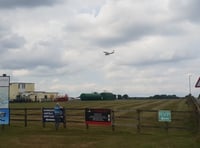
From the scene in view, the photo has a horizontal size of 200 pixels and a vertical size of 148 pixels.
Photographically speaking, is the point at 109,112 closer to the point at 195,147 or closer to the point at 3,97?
the point at 3,97

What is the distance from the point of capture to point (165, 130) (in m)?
27.2

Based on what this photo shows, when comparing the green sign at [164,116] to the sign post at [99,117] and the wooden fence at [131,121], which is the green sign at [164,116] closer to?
the wooden fence at [131,121]

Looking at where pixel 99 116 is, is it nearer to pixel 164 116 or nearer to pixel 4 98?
pixel 164 116

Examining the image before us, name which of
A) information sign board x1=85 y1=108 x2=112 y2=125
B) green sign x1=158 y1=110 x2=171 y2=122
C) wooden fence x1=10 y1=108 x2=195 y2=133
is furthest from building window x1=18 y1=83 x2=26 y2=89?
green sign x1=158 y1=110 x2=171 y2=122

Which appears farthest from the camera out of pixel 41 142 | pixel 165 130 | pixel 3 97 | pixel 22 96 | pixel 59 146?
pixel 22 96

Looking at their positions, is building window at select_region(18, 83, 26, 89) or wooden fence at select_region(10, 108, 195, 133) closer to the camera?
wooden fence at select_region(10, 108, 195, 133)

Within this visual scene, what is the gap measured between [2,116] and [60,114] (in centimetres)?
384

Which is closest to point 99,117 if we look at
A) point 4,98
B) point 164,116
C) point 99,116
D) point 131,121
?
point 99,116

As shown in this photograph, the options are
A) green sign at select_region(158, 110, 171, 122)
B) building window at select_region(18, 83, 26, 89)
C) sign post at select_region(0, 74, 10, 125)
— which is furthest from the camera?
building window at select_region(18, 83, 26, 89)

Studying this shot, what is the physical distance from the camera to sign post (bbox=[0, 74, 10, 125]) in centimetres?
2936

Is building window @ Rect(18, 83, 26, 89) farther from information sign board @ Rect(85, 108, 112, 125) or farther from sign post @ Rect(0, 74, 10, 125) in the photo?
information sign board @ Rect(85, 108, 112, 125)

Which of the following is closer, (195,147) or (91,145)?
(195,147)

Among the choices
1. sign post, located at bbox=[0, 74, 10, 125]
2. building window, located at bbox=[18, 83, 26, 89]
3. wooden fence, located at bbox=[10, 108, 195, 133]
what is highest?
building window, located at bbox=[18, 83, 26, 89]

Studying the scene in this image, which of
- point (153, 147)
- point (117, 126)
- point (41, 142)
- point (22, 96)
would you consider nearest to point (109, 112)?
point (117, 126)
